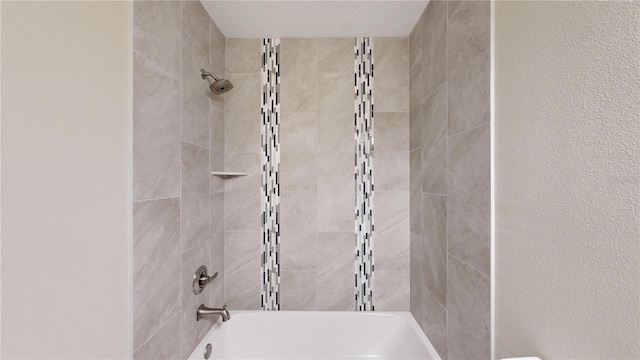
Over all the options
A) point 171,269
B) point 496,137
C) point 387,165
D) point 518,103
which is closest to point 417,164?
point 387,165

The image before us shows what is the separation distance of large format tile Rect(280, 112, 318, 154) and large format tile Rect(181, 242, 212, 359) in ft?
2.61

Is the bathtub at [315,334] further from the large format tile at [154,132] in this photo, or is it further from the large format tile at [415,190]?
the large format tile at [154,132]

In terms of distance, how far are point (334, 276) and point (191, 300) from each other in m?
0.87

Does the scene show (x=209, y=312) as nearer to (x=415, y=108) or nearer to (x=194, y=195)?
(x=194, y=195)

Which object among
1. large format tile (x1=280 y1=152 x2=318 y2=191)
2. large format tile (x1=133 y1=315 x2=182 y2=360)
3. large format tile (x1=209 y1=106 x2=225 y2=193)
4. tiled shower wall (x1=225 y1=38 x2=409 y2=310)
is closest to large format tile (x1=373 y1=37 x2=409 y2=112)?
tiled shower wall (x1=225 y1=38 x2=409 y2=310)

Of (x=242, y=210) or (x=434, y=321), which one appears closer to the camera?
(x=434, y=321)

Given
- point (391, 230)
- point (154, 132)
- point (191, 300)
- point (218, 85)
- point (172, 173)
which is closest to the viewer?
point (154, 132)

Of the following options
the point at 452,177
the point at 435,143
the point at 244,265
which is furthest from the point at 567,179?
the point at 244,265

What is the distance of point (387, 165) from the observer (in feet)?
6.07

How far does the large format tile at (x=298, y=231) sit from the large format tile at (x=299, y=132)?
0.30 m

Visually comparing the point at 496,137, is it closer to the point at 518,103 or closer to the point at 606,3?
the point at 518,103

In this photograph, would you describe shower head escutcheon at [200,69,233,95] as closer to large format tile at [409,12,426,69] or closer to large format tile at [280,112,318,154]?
large format tile at [280,112,318,154]

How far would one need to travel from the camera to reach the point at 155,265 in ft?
3.56

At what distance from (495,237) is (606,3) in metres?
0.67
